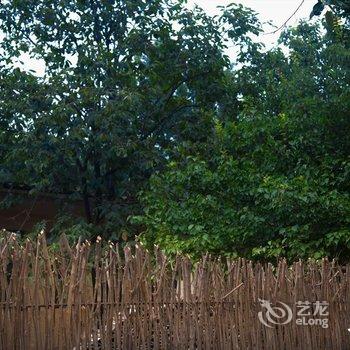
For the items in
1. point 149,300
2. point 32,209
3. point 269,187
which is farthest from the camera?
point 32,209

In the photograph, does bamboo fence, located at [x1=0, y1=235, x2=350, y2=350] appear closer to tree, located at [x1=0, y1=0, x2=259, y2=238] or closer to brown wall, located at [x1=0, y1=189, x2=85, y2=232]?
tree, located at [x1=0, y1=0, x2=259, y2=238]

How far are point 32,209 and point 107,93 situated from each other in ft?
11.0

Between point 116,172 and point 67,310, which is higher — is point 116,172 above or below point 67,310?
above

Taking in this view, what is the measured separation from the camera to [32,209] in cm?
1362

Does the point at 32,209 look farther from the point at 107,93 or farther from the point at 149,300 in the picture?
the point at 149,300

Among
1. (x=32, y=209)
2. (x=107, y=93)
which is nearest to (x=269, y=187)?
(x=107, y=93)

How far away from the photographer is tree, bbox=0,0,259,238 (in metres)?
11.2

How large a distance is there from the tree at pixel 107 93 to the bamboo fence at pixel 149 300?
4.62m

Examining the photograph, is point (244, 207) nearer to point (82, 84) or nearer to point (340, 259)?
point (340, 259)

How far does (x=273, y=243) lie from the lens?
887 centimetres

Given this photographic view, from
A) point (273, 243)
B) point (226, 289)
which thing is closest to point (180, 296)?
point (226, 289)

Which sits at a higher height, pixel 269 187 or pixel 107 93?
pixel 107 93

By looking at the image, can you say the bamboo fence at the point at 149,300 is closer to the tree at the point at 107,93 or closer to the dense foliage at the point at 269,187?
the dense foliage at the point at 269,187

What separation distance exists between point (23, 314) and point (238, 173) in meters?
5.13
